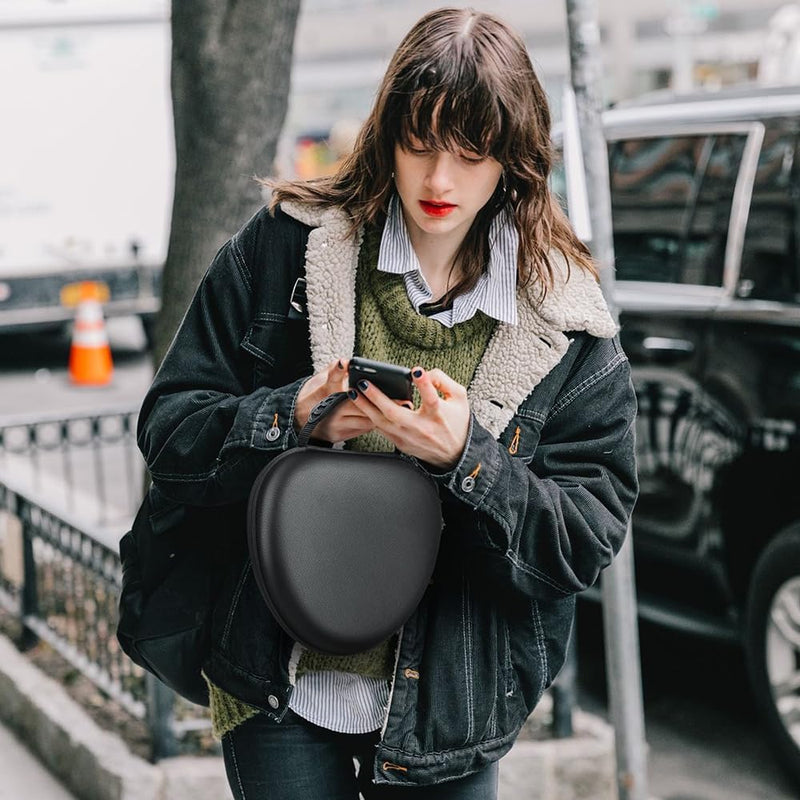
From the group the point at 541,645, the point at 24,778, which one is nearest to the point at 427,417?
the point at 541,645

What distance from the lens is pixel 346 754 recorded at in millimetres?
1945

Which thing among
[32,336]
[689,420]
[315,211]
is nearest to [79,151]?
[32,336]

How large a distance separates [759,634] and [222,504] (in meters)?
2.48

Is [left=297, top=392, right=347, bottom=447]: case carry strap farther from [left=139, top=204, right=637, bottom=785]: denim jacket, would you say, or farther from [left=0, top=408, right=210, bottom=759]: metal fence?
[left=0, top=408, right=210, bottom=759]: metal fence

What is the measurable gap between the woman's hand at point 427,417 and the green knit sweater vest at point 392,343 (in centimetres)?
19

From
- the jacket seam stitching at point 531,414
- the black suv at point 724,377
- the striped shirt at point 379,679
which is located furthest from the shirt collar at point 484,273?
the black suv at point 724,377

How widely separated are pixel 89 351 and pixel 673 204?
7.56 m

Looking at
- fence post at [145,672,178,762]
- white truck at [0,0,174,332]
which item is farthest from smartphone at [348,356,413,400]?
white truck at [0,0,174,332]

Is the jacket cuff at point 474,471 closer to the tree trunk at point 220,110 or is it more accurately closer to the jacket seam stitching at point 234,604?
the jacket seam stitching at point 234,604

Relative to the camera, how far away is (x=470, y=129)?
1.77 metres

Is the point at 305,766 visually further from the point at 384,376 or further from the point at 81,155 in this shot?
the point at 81,155

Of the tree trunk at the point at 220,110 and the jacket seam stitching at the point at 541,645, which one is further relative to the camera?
the tree trunk at the point at 220,110

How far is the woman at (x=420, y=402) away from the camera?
5.90ft

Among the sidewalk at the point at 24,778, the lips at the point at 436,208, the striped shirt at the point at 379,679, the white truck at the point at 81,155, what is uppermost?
the white truck at the point at 81,155
